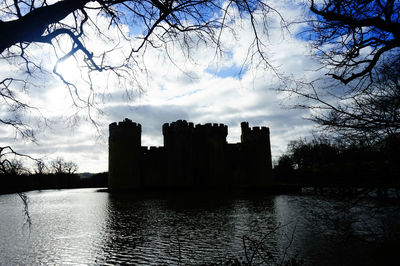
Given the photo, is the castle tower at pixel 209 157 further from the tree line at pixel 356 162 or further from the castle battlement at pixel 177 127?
the tree line at pixel 356 162

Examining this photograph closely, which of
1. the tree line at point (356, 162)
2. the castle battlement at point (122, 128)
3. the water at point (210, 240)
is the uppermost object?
the castle battlement at point (122, 128)

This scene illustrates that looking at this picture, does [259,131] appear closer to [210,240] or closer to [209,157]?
[209,157]

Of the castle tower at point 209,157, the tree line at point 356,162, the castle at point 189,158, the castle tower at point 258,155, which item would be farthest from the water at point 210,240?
the castle tower at point 258,155

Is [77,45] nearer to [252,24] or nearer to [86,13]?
[86,13]

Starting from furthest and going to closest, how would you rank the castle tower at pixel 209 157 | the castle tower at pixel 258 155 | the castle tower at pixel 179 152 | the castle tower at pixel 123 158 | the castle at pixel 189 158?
the castle tower at pixel 258 155 → the castle tower at pixel 209 157 → the castle tower at pixel 179 152 → the castle at pixel 189 158 → the castle tower at pixel 123 158

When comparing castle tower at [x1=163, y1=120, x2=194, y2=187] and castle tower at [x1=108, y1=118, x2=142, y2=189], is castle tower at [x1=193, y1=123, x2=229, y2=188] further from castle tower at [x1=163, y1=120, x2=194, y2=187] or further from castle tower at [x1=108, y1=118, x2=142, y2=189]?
castle tower at [x1=108, y1=118, x2=142, y2=189]

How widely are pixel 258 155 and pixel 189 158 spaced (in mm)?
8368

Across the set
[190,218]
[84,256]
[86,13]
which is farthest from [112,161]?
[86,13]

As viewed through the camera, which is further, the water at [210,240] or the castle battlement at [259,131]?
the castle battlement at [259,131]

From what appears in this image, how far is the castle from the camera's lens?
29250mm

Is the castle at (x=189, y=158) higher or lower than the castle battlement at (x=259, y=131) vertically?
lower

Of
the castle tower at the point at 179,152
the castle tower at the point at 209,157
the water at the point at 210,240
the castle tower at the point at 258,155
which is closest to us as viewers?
the water at the point at 210,240

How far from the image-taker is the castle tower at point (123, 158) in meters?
28.9

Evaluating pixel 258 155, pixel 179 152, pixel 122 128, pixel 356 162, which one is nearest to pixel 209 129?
pixel 179 152
